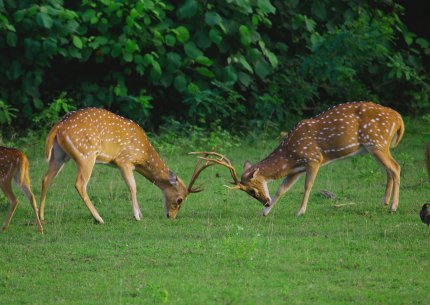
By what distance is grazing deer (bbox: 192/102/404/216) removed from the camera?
12.1m

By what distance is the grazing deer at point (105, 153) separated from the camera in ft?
38.3

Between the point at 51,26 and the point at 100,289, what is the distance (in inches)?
314

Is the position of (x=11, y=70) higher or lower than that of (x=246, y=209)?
lower

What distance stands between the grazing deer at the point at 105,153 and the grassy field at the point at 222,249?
262mm

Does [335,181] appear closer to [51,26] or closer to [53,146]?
[53,146]

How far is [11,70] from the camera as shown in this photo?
16.4 meters

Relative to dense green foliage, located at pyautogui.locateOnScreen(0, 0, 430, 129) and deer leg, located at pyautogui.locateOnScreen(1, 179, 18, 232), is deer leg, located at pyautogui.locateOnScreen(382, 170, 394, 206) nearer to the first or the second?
deer leg, located at pyautogui.locateOnScreen(1, 179, 18, 232)

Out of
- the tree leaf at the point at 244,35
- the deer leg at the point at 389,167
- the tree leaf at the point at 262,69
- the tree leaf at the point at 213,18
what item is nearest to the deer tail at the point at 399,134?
the deer leg at the point at 389,167

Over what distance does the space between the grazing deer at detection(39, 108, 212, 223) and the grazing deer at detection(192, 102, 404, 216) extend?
65 centimetres

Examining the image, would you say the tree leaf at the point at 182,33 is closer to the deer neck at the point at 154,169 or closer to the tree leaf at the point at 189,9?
the tree leaf at the point at 189,9

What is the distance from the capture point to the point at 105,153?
12039mm

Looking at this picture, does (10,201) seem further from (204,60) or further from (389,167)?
(204,60)

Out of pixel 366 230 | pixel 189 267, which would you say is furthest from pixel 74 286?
pixel 366 230

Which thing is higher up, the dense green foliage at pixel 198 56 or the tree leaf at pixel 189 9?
the tree leaf at pixel 189 9
